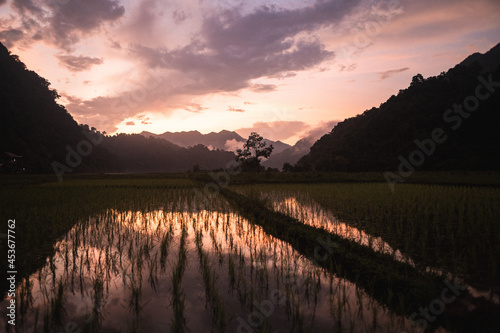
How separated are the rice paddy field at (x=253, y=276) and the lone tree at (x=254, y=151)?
90.5ft

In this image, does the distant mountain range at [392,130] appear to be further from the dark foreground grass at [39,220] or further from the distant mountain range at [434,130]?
the dark foreground grass at [39,220]

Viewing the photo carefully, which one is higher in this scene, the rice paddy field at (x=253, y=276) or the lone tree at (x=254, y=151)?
the lone tree at (x=254, y=151)

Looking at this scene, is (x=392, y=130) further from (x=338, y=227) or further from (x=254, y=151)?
(x=338, y=227)

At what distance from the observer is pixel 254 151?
35.1m

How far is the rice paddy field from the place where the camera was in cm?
274

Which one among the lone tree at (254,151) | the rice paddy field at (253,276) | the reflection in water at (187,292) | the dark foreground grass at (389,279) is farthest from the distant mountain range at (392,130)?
the dark foreground grass at (389,279)

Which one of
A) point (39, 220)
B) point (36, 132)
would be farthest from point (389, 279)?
point (36, 132)

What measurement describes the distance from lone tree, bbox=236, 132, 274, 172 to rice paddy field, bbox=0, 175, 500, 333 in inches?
1085

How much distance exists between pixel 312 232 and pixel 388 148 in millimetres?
40632

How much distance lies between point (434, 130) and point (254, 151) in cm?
2631

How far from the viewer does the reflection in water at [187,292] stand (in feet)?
8.89

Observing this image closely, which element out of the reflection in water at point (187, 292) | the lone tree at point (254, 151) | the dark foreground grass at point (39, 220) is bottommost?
the reflection in water at point (187, 292)

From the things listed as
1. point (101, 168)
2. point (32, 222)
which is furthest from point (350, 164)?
point (101, 168)

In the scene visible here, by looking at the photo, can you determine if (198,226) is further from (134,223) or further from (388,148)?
(388,148)
